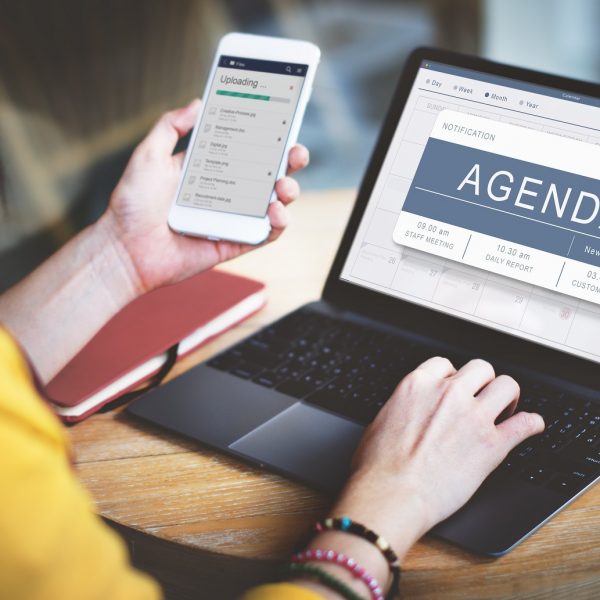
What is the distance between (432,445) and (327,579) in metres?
0.17

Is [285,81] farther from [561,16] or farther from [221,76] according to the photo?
[561,16]

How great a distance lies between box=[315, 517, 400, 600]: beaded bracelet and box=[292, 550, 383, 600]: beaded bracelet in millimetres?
23

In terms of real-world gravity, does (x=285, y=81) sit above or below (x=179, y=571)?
above

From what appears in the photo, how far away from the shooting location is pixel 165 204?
104 centimetres

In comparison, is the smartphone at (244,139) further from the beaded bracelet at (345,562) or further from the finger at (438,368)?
the beaded bracelet at (345,562)

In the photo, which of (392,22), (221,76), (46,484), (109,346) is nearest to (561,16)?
(392,22)

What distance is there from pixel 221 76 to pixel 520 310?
0.49 metres

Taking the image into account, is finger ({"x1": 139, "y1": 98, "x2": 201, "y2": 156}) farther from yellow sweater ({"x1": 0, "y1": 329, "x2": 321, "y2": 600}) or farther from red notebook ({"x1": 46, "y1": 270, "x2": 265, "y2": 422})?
yellow sweater ({"x1": 0, "y1": 329, "x2": 321, "y2": 600})

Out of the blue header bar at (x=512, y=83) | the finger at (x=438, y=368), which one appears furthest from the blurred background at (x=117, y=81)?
the finger at (x=438, y=368)

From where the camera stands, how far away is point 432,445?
0.71 m

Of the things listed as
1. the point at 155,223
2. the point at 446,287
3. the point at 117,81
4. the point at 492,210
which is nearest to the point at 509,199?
the point at 492,210

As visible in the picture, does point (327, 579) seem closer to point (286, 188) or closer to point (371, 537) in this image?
point (371, 537)

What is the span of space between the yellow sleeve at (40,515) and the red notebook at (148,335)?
0.40 meters

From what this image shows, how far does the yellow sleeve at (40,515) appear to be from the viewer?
1.46ft
